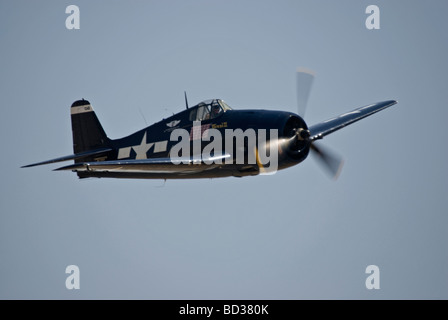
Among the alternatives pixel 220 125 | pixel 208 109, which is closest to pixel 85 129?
pixel 208 109

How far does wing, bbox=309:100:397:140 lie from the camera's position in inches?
939

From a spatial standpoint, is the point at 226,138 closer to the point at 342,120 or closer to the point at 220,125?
the point at 220,125

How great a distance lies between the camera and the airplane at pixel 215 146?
2183 centimetres

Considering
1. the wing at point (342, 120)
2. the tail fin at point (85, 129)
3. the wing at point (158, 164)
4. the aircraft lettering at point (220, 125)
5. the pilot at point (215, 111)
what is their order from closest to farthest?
the wing at point (158, 164) < the aircraft lettering at point (220, 125) < the pilot at point (215, 111) < the wing at point (342, 120) < the tail fin at point (85, 129)

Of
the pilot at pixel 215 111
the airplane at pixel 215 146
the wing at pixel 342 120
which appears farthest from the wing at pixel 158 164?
the wing at pixel 342 120

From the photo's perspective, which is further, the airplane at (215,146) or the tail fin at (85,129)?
the tail fin at (85,129)

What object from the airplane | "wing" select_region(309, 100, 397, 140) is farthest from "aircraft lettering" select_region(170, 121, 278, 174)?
"wing" select_region(309, 100, 397, 140)

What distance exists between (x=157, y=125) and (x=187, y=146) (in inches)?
70.7

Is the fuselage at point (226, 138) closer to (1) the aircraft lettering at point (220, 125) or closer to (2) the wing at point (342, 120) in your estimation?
(1) the aircraft lettering at point (220, 125)

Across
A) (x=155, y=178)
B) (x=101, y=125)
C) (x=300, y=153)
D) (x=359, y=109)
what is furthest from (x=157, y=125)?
(x=359, y=109)

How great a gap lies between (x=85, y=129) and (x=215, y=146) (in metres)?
6.56

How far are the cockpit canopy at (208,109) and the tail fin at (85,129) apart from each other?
15.1ft

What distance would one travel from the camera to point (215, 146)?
22.7 metres

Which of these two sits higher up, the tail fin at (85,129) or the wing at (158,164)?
the tail fin at (85,129)
